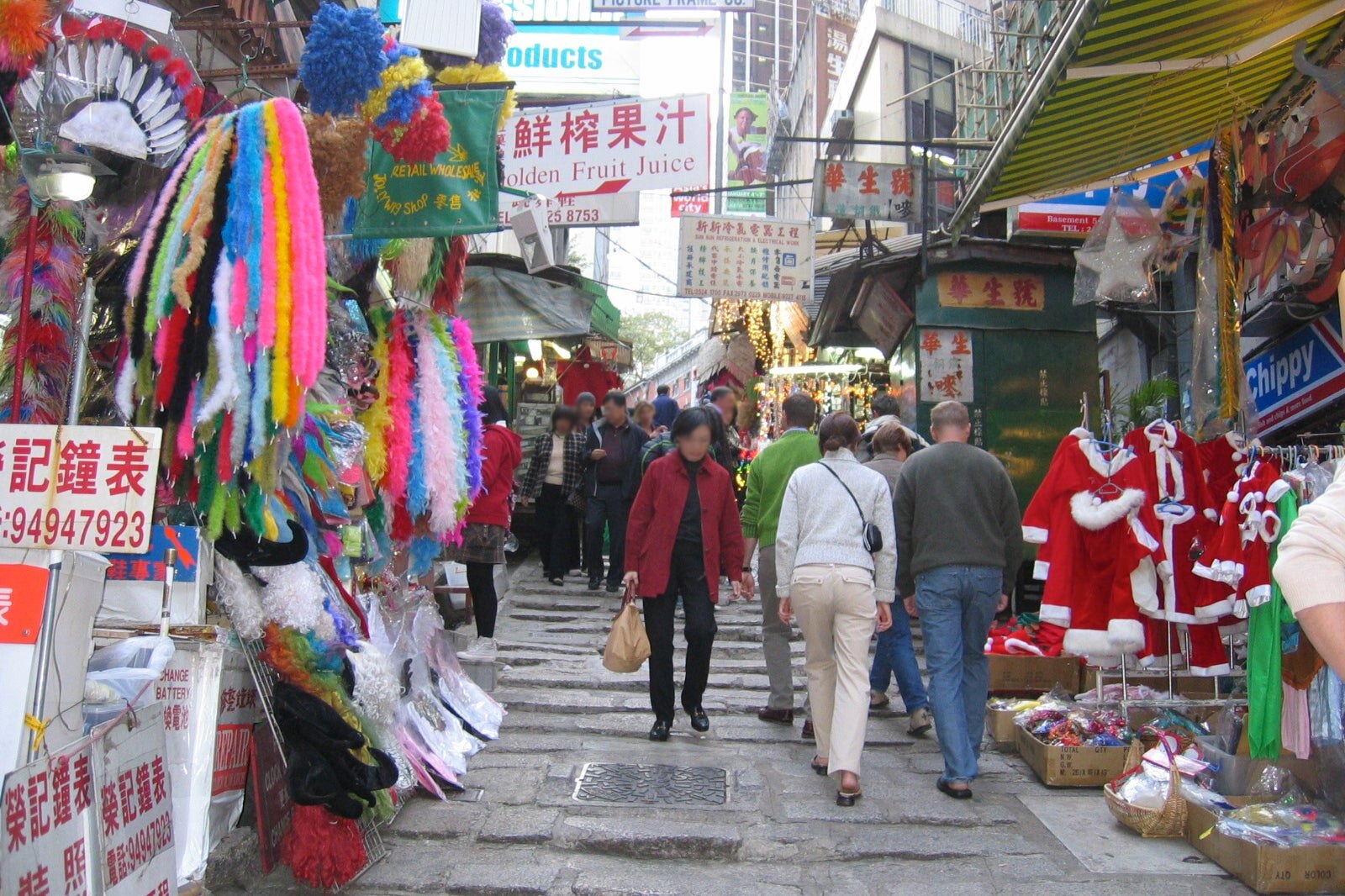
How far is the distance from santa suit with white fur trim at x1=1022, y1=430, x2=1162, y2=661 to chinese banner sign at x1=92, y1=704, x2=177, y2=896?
14.2 ft

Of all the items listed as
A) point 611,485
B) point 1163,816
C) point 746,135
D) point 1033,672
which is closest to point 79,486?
point 1163,816

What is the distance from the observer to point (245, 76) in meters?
4.83

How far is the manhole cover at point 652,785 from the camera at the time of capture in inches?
207

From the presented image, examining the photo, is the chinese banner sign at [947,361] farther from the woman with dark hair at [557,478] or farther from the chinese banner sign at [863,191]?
the woman with dark hair at [557,478]

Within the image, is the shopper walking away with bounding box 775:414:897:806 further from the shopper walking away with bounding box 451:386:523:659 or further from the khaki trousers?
the shopper walking away with bounding box 451:386:523:659

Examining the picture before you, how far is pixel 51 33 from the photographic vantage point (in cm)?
423

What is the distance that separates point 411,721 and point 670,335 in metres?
53.5

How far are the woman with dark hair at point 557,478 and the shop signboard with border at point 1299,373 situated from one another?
20.3 ft

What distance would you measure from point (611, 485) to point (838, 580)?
5.66m

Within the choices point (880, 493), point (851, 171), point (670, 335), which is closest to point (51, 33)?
point (880, 493)

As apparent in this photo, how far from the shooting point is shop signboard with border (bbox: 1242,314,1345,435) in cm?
831

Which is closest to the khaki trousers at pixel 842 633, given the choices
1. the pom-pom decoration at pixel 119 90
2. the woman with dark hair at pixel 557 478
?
the pom-pom decoration at pixel 119 90

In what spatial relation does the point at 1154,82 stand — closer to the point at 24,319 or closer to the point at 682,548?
the point at 682,548

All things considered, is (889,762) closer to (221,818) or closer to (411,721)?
(411,721)
